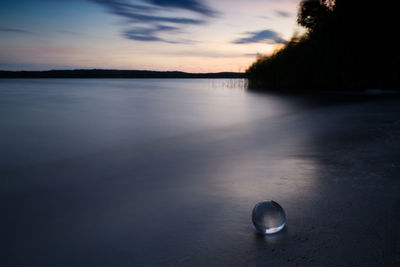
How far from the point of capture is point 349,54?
1000 inches

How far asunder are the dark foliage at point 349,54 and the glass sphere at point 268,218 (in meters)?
27.0

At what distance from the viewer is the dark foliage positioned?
24688 mm

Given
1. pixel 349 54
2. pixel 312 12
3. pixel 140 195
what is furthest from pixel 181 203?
pixel 312 12

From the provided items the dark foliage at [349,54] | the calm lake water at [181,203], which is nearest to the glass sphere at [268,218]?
the calm lake water at [181,203]

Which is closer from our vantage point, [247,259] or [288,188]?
[247,259]

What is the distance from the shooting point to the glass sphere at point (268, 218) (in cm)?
239

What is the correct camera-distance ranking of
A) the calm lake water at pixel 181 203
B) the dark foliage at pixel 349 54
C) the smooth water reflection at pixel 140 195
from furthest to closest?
the dark foliage at pixel 349 54, the smooth water reflection at pixel 140 195, the calm lake water at pixel 181 203

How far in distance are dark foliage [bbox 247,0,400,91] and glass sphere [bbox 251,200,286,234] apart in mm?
27034

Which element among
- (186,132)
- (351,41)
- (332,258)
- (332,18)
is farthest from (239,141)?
(332,18)

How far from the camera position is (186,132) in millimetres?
8992

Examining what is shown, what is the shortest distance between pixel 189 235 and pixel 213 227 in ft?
0.80

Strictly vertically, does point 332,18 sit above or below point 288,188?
above

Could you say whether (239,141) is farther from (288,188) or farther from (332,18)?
(332,18)

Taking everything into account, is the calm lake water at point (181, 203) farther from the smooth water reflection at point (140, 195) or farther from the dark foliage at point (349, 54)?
the dark foliage at point (349, 54)
